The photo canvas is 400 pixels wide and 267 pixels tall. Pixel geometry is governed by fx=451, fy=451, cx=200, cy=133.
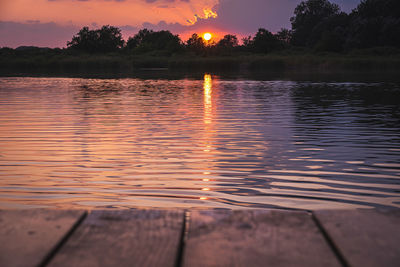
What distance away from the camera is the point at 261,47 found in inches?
3039

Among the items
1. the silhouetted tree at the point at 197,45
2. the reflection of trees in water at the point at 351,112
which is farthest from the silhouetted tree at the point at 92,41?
the reflection of trees in water at the point at 351,112

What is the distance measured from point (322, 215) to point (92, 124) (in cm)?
913

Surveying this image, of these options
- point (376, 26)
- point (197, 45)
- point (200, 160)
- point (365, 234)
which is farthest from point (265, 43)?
point (365, 234)

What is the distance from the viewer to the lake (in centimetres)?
452

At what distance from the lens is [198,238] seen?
1700 millimetres

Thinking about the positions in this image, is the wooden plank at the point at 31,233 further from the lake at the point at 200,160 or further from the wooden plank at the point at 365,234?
the lake at the point at 200,160

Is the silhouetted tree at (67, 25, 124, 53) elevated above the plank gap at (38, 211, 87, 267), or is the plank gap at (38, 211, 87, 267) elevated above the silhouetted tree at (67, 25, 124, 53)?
the silhouetted tree at (67, 25, 124, 53)

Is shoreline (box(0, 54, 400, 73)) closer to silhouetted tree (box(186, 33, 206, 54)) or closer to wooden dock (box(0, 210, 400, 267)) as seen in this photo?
silhouetted tree (box(186, 33, 206, 54))

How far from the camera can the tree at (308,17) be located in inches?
3974

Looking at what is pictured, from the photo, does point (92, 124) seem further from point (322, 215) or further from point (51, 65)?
point (51, 65)

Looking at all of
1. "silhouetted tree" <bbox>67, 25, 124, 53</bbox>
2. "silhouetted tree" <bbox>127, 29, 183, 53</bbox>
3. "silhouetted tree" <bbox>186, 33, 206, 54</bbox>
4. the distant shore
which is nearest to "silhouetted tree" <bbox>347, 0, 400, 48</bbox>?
the distant shore

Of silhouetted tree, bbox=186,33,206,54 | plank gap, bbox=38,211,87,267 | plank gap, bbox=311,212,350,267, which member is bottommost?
plank gap, bbox=311,212,350,267

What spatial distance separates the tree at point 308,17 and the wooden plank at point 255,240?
329 ft

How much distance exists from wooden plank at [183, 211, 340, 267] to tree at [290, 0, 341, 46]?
100 meters
